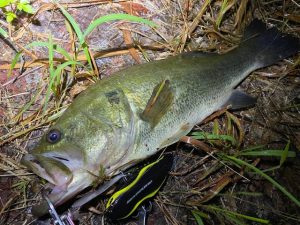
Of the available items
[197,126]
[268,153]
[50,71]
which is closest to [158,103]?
[197,126]

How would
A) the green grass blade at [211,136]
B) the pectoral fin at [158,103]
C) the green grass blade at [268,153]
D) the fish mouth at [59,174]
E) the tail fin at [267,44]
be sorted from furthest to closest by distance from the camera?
the tail fin at [267,44] < the green grass blade at [211,136] < the green grass blade at [268,153] < the pectoral fin at [158,103] < the fish mouth at [59,174]

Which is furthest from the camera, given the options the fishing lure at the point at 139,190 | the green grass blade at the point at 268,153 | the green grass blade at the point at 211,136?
the green grass blade at the point at 211,136

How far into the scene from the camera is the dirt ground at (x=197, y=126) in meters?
2.71

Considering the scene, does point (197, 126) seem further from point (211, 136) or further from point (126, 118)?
point (126, 118)

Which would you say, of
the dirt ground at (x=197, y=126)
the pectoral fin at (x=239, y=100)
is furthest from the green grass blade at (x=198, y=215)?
the pectoral fin at (x=239, y=100)

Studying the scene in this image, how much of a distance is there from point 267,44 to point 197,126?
1042 millimetres

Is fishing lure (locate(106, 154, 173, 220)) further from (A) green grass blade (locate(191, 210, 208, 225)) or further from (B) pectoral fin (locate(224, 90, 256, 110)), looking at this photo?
(B) pectoral fin (locate(224, 90, 256, 110))

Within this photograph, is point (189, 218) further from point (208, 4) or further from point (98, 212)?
point (208, 4)

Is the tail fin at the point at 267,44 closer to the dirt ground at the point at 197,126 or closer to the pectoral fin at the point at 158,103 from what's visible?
the dirt ground at the point at 197,126

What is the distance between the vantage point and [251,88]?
3105 millimetres

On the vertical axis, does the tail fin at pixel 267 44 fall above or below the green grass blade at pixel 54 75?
below

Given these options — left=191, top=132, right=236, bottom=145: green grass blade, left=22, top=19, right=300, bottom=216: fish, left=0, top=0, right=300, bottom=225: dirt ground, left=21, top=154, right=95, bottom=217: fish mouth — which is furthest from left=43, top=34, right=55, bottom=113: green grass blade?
left=191, top=132, right=236, bottom=145: green grass blade

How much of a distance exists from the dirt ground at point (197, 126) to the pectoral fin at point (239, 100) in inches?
4.6

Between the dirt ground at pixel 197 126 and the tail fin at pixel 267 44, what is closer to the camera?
the dirt ground at pixel 197 126
